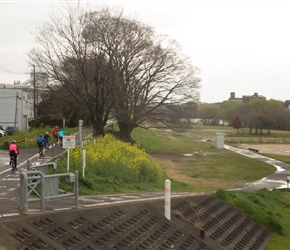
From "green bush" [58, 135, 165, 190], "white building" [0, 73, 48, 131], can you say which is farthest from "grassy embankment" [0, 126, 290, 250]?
"white building" [0, 73, 48, 131]

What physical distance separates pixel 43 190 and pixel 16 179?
32.1ft

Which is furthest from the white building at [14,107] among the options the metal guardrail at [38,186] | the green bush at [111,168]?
the metal guardrail at [38,186]

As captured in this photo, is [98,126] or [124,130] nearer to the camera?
[98,126]

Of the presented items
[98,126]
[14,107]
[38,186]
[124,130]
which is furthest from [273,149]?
[38,186]

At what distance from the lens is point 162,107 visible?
54.9 meters

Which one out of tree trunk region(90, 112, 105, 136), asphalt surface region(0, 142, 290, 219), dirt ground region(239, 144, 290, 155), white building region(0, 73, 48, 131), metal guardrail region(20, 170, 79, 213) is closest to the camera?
metal guardrail region(20, 170, 79, 213)

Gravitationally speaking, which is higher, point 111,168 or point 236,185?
point 111,168

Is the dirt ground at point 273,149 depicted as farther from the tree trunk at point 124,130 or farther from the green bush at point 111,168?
the green bush at point 111,168

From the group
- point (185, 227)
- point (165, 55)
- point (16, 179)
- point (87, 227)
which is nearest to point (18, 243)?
point (87, 227)

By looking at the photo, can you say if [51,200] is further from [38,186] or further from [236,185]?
[236,185]

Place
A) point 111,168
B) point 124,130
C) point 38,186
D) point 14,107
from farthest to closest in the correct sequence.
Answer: point 14,107 < point 124,130 < point 111,168 < point 38,186

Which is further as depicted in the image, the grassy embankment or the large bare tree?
the large bare tree

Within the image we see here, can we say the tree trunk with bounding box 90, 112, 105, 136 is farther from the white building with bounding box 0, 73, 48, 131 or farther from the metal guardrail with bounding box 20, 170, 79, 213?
the white building with bounding box 0, 73, 48, 131

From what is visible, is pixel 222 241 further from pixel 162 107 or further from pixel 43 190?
pixel 162 107
